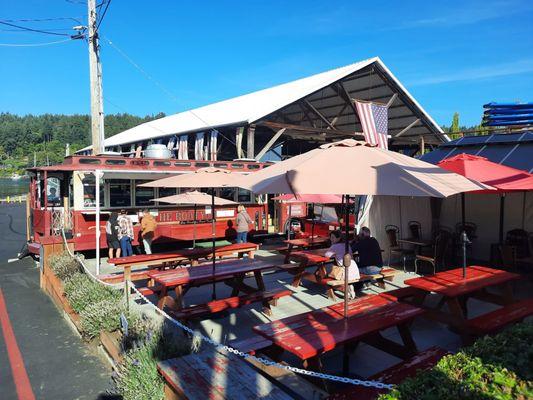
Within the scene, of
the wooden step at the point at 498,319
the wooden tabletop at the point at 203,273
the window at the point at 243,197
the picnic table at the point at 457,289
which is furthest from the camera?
the window at the point at 243,197

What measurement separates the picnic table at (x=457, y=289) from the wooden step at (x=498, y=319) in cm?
8

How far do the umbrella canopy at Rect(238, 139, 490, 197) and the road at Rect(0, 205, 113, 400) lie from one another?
3.31m

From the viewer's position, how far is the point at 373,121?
42.0ft

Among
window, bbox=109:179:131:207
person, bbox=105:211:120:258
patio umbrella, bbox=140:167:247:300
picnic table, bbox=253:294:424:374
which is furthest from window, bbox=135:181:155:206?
picnic table, bbox=253:294:424:374

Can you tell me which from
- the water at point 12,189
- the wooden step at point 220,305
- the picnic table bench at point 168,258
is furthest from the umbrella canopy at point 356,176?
the water at point 12,189

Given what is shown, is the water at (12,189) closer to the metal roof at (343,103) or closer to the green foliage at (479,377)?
the metal roof at (343,103)

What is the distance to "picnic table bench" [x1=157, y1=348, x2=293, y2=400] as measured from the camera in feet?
9.94

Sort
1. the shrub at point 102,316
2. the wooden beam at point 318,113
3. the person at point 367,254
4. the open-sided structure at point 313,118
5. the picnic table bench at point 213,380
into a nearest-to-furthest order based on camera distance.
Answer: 1. the picnic table bench at point 213,380
2. the shrub at point 102,316
3. the person at point 367,254
4. the open-sided structure at point 313,118
5. the wooden beam at point 318,113

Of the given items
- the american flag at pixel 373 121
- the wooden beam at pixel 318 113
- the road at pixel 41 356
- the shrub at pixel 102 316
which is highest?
the wooden beam at pixel 318 113

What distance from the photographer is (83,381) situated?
197 inches

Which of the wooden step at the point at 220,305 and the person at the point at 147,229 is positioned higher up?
the person at the point at 147,229

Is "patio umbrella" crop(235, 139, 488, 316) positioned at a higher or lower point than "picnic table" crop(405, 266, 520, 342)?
higher

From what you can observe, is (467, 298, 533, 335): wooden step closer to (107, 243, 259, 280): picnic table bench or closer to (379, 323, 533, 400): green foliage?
(379, 323, 533, 400): green foliage

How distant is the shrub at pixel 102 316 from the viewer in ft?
17.5
